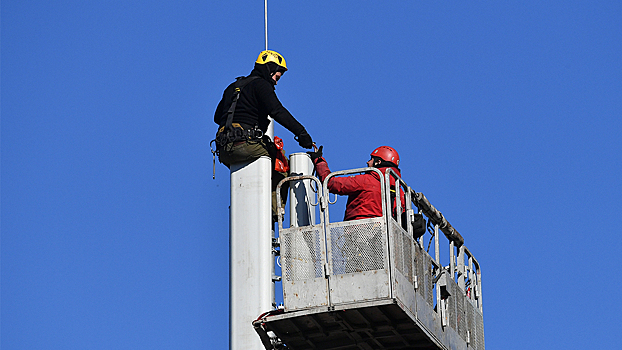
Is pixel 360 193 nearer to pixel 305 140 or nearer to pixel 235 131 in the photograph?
pixel 305 140

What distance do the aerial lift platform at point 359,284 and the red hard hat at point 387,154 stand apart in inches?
31.4

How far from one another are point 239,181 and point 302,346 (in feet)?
10.3

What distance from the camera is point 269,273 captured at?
701 inches

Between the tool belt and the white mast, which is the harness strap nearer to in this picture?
the tool belt

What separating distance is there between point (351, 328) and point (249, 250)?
2.45 metres

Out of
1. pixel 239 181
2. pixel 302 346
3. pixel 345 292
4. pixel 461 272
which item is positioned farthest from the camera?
pixel 461 272

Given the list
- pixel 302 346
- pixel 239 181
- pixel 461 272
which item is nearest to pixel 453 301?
pixel 461 272

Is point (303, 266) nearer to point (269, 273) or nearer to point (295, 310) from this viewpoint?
point (295, 310)

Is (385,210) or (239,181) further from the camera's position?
(239,181)

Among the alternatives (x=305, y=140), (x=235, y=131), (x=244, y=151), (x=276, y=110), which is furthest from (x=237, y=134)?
(x=305, y=140)

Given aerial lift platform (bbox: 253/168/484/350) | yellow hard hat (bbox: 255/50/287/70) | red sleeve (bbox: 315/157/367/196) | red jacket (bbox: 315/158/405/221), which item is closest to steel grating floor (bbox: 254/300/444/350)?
aerial lift platform (bbox: 253/168/484/350)

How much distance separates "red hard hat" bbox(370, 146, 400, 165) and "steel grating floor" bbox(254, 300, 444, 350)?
2915 millimetres

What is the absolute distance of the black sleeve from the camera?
58.7 feet

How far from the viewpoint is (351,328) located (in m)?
16.4
